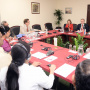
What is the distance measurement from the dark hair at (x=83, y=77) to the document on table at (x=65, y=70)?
0.77 metres

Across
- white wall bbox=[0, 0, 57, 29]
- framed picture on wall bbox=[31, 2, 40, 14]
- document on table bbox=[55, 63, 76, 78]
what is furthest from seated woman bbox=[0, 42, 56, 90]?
framed picture on wall bbox=[31, 2, 40, 14]

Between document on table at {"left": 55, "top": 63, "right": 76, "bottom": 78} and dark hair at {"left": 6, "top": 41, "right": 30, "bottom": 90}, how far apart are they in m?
0.59

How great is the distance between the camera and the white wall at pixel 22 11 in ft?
16.0

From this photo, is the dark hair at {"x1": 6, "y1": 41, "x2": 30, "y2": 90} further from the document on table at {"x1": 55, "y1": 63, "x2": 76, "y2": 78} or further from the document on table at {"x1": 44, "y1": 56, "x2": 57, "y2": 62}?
the document on table at {"x1": 44, "y1": 56, "x2": 57, "y2": 62}

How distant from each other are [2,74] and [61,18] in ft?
21.0

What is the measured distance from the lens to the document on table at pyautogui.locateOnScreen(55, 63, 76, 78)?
147 cm

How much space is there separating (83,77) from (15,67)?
67 cm

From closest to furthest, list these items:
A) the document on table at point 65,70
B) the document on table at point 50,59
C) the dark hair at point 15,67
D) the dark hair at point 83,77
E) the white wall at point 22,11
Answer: the dark hair at point 83,77 < the dark hair at point 15,67 < the document on table at point 65,70 < the document on table at point 50,59 < the white wall at point 22,11

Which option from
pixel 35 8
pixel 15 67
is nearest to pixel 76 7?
pixel 35 8

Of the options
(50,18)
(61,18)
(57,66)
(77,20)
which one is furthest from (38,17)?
(57,66)

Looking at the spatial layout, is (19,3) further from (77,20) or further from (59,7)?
(77,20)

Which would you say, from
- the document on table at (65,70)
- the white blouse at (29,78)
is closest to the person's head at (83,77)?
the white blouse at (29,78)

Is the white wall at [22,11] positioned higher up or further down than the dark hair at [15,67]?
higher up

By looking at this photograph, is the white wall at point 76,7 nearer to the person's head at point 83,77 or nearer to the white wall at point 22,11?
the white wall at point 22,11
